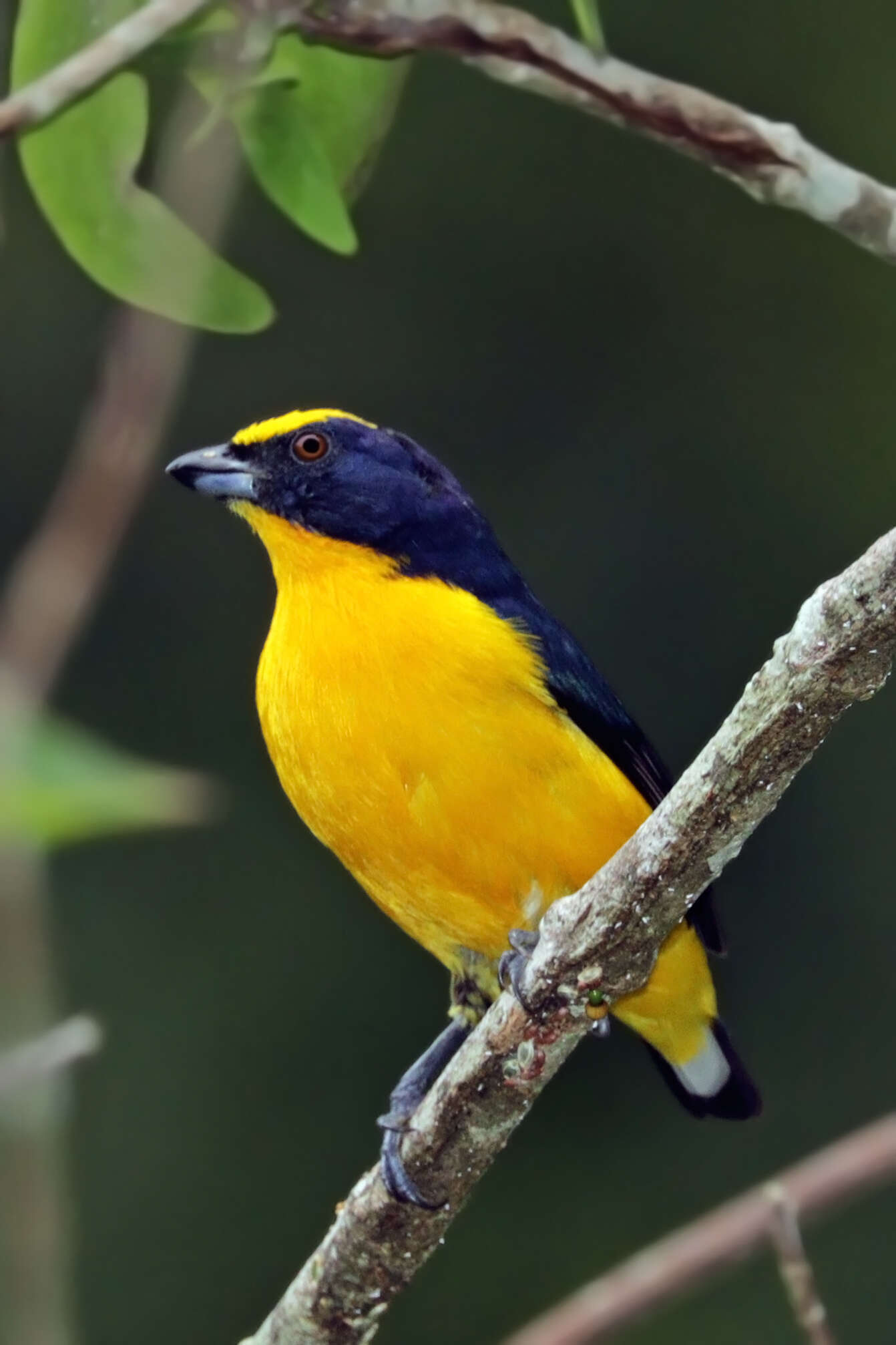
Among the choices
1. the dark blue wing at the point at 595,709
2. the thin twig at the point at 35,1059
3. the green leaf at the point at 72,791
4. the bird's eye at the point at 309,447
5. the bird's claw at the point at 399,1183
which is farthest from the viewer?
the bird's eye at the point at 309,447

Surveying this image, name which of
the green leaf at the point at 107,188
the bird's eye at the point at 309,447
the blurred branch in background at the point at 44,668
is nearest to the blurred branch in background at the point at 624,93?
A: the green leaf at the point at 107,188

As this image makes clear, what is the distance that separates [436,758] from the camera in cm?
347

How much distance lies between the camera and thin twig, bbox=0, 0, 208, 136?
2.02m

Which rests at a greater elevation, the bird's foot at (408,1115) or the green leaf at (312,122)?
the green leaf at (312,122)

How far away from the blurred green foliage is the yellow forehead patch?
138 centimetres

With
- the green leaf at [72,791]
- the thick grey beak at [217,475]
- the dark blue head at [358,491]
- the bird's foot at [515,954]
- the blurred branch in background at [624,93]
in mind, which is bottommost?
the bird's foot at [515,954]

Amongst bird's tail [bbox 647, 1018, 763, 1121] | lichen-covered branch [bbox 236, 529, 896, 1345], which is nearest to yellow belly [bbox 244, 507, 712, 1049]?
lichen-covered branch [bbox 236, 529, 896, 1345]

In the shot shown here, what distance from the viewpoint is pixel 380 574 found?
3.80m

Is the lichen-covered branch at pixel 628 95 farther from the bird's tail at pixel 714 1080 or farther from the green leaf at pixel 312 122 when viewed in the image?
the bird's tail at pixel 714 1080

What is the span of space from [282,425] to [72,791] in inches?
106

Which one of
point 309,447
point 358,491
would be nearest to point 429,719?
point 358,491

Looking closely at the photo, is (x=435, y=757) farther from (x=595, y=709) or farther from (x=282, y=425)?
(x=282, y=425)

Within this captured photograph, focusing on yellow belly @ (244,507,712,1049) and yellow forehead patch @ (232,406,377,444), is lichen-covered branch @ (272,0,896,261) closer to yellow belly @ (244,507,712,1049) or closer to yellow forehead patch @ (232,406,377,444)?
yellow belly @ (244,507,712,1049)

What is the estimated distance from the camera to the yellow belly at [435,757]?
137 inches
